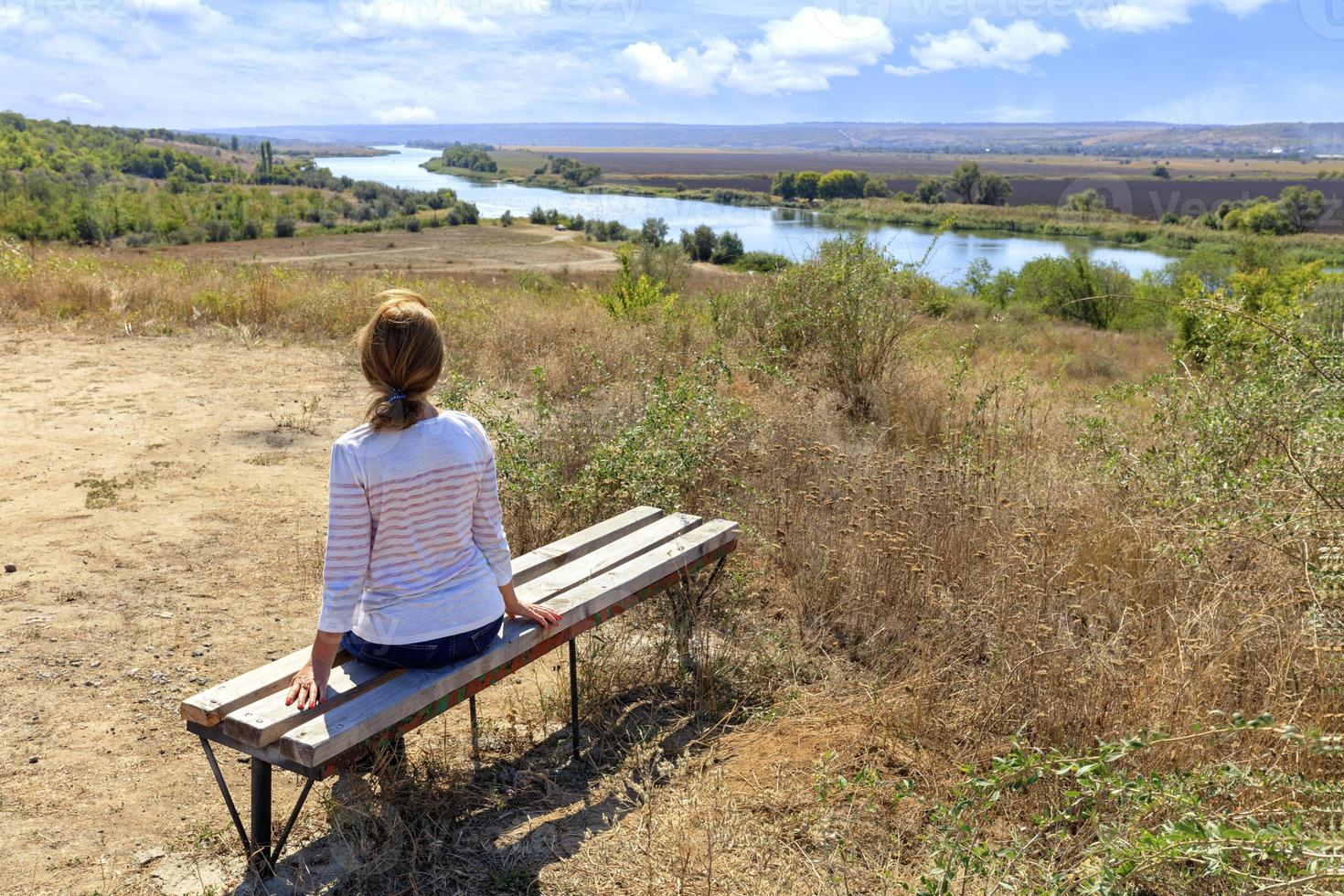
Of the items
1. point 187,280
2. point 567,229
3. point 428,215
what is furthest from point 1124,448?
point 428,215

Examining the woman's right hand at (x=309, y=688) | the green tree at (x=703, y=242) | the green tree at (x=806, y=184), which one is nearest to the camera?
the woman's right hand at (x=309, y=688)

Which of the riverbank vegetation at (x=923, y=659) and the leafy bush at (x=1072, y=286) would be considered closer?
the riverbank vegetation at (x=923, y=659)

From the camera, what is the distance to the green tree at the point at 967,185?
359 ft

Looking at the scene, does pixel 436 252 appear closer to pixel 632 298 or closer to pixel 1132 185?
pixel 632 298

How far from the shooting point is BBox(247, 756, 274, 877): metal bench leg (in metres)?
2.37

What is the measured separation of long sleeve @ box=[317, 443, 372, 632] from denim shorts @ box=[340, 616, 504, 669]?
0.17 metres

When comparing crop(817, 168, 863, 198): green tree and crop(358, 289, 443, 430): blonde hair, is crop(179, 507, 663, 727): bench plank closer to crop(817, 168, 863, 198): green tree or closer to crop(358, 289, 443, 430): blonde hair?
crop(358, 289, 443, 430): blonde hair

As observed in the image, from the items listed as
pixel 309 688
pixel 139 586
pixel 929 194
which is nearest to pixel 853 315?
pixel 139 586

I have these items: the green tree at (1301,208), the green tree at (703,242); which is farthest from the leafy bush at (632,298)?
the green tree at (1301,208)

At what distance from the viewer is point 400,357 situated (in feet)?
7.66

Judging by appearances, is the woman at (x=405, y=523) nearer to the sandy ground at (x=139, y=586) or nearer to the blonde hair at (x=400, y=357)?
the blonde hair at (x=400, y=357)

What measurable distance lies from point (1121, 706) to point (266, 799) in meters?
2.45

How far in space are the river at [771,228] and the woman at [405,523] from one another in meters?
5.90

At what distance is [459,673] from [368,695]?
9.7 inches
